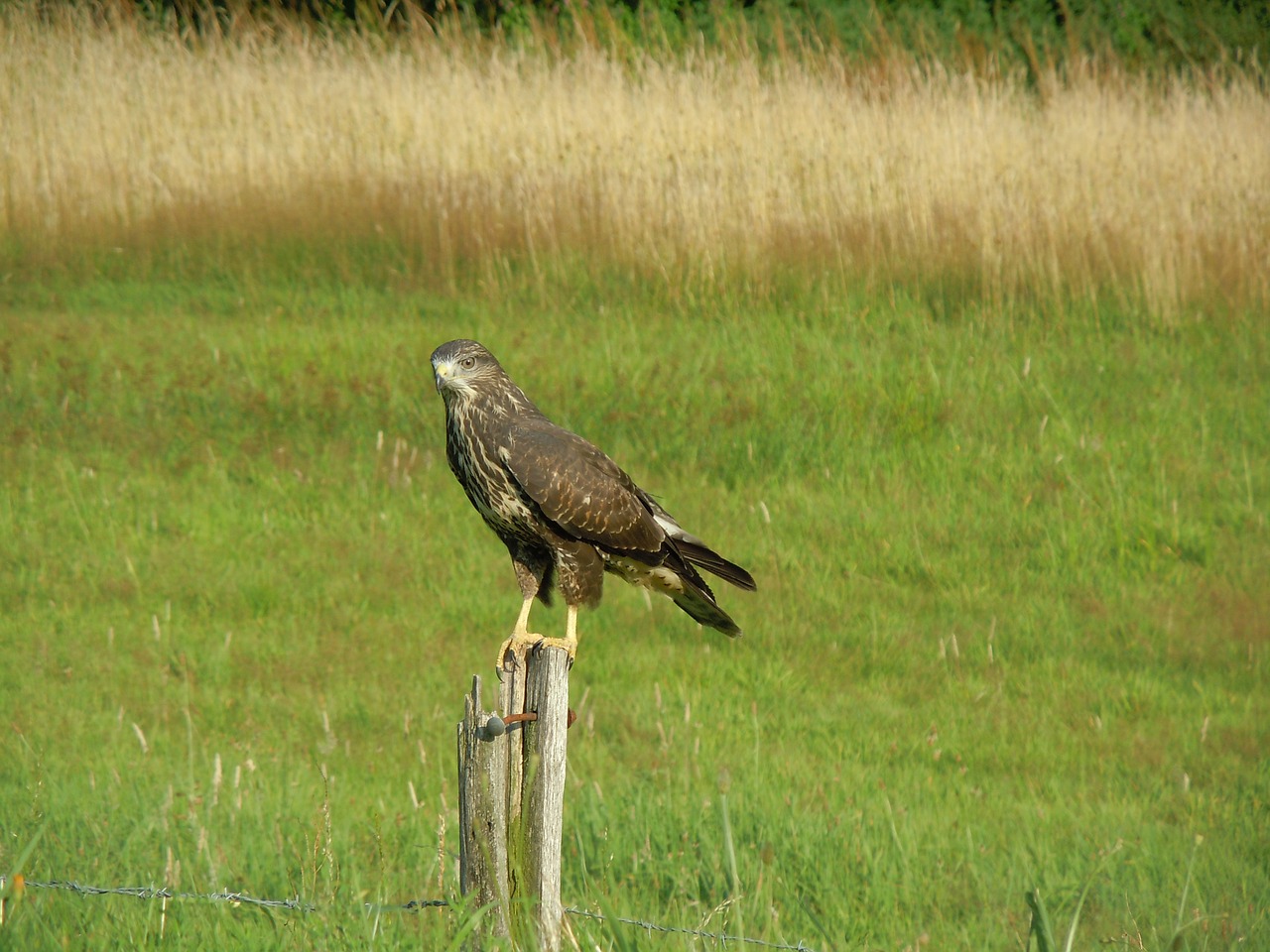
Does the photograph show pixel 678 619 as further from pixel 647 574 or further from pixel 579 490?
pixel 579 490

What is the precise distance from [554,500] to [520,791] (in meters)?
1.16

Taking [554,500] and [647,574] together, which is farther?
[647,574]

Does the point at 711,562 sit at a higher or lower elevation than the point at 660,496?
higher

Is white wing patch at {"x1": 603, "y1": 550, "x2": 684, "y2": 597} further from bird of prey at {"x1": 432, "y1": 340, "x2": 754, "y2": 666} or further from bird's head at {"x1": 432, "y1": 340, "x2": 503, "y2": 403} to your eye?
bird's head at {"x1": 432, "y1": 340, "x2": 503, "y2": 403}

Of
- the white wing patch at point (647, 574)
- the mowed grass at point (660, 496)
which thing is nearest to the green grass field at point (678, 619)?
the mowed grass at point (660, 496)

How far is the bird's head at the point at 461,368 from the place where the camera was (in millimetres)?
4219

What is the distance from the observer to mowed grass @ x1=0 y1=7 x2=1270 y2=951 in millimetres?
4430

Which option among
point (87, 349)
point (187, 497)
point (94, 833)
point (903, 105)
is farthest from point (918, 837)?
point (903, 105)

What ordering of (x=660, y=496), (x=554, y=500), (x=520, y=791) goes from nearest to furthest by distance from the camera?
(x=520, y=791), (x=554, y=500), (x=660, y=496)

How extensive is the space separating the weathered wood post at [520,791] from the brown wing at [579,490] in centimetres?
102

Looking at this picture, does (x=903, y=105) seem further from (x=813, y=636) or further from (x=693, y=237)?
(x=813, y=636)

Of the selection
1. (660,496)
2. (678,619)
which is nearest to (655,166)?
(660,496)

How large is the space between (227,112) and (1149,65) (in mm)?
9536

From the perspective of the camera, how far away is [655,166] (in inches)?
391
